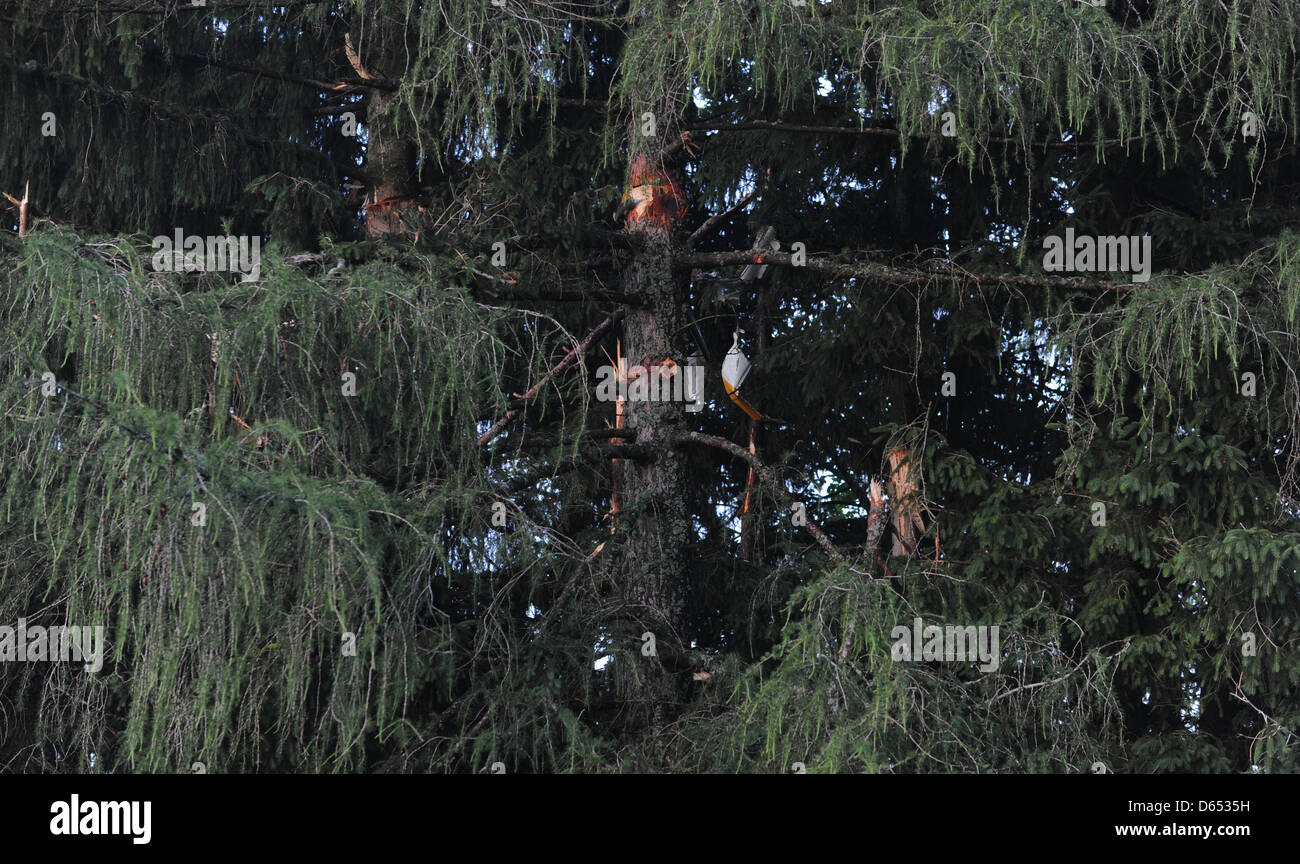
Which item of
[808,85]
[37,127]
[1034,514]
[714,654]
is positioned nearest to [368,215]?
[37,127]

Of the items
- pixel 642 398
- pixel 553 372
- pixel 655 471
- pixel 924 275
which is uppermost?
pixel 924 275

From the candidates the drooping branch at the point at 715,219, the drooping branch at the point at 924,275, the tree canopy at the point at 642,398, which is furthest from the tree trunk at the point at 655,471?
the drooping branch at the point at 924,275

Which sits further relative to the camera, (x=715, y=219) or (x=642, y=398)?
(x=715, y=219)

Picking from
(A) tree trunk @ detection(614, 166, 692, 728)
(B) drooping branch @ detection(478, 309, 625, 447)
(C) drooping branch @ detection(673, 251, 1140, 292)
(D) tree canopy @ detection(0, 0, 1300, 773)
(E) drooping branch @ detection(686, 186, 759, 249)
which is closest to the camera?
(D) tree canopy @ detection(0, 0, 1300, 773)

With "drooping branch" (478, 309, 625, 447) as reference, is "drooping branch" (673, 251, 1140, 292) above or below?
above

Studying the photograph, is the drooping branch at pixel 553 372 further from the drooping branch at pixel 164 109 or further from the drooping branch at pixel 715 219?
the drooping branch at pixel 164 109

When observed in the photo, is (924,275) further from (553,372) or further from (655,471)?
(553,372)

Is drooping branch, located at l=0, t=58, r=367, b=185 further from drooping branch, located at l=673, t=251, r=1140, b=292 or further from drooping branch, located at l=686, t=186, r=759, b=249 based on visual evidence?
drooping branch, located at l=673, t=251, r=1140, b=292

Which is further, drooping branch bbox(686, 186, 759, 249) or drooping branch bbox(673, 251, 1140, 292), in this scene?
drooping branch bbox(686, 186, 759, 249)

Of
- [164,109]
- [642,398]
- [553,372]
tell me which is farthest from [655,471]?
[164,109]

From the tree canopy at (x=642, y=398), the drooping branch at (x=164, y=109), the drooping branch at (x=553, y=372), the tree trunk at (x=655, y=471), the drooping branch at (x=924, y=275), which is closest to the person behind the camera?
the tree canopy at (x=642, y=398)

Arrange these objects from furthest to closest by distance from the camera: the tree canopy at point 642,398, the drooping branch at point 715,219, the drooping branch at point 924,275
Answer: the drooping branch at point 715,219, the drooping branch at point 924,275, the tree canopy at point 642,398

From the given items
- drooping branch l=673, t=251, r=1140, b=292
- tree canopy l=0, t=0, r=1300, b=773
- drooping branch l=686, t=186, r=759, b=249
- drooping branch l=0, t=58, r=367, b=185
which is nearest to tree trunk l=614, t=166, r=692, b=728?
tree canopy l=0, t=0, r=1300, b=773

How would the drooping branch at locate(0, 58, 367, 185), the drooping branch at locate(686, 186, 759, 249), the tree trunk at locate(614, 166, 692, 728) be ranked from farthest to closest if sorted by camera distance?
the drooping branch at locate(686, 186, 759, 249)
the tree trunk at locate(614, 166, 692, 728)
the drooping branch at locate(0, 58, 367, 185)
